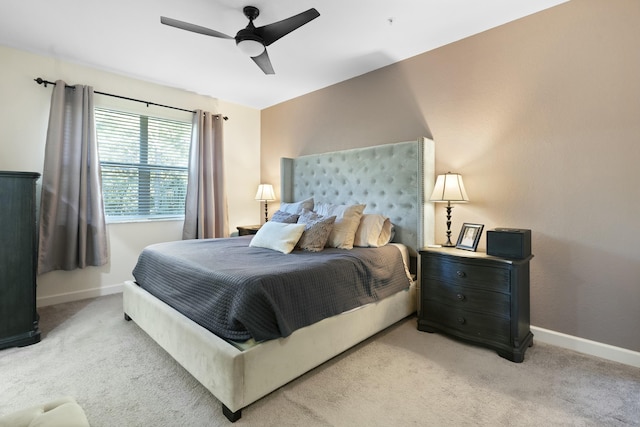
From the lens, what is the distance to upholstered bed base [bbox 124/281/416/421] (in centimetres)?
154

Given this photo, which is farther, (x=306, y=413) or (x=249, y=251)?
(x=249, y=251)

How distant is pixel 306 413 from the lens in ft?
5.21

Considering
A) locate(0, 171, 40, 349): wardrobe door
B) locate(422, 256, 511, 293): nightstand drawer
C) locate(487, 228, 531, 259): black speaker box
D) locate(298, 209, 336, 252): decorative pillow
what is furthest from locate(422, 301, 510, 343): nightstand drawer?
locate(0, 171, 40, 349): wardrobe door

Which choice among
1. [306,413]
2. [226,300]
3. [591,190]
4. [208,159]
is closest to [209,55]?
[208,159]

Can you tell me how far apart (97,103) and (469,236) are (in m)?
4.21

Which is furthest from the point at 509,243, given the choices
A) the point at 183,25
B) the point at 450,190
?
the point at 183,25

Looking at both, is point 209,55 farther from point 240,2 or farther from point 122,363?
point 122,363

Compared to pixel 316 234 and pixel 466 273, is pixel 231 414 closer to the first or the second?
pixel 316 234

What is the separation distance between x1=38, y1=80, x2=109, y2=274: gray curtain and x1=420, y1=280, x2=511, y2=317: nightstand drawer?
354cm

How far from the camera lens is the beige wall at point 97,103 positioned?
10.0ft

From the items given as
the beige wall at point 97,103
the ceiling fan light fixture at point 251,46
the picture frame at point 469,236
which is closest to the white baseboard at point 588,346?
the picture frame at point 469,236

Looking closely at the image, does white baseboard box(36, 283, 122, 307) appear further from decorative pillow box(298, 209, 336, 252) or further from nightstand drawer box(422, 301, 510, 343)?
nightstand drawer box(422, 301, 510, 343)

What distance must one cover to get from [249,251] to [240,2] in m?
1.95

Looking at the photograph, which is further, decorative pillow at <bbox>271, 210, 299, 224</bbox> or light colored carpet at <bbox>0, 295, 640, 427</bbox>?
decorative pillow at <bbox>271, 210, 299, 224</bbox>
